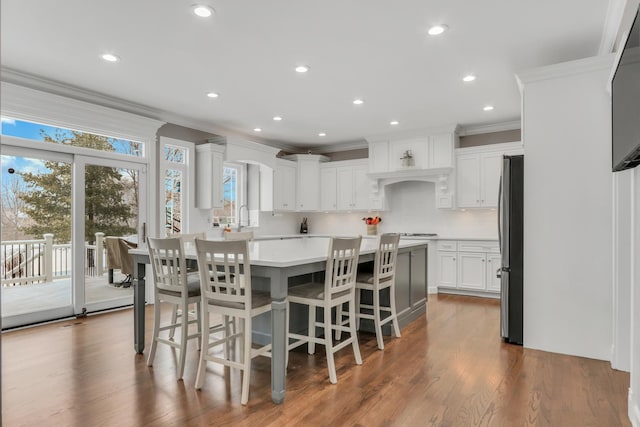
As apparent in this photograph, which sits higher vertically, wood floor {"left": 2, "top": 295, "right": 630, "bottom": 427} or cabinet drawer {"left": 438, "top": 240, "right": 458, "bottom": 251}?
cabinet drawer {"left": 438, "top": 240, "right": 458, "bottom": 251}

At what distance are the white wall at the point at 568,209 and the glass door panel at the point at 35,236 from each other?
4.87 meters

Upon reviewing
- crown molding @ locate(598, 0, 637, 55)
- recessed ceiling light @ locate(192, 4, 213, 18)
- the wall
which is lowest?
the wall

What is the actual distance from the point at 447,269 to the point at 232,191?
3793mm

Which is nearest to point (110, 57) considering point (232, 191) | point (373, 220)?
point (232, 191)

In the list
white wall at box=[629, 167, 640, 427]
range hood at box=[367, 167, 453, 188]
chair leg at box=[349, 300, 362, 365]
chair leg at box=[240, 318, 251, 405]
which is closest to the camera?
white wall at box=[629, 167, 640, 427]

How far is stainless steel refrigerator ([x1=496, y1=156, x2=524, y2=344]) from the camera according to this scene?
3656 mm

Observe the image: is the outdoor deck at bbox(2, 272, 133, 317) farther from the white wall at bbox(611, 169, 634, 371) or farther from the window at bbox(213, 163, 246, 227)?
the white wall at bbox(611, 169, 634, 371)

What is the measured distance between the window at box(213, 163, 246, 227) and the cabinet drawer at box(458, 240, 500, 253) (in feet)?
12.1

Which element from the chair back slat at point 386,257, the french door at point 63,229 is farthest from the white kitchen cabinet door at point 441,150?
the french door at point 63,229

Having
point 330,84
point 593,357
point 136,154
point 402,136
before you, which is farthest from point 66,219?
point 593,357

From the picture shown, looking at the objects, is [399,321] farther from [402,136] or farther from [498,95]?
[402,136]

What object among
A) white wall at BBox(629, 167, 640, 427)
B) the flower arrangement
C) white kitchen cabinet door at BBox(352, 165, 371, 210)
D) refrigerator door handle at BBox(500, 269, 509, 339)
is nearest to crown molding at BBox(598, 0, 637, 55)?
white wall at BBox(629, 167, 640, 427)

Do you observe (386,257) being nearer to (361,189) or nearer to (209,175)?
(209,175)

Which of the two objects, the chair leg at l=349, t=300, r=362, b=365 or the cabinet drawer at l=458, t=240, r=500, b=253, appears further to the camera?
the cabinet drawer at l=458, t=240, r=500, b=253
